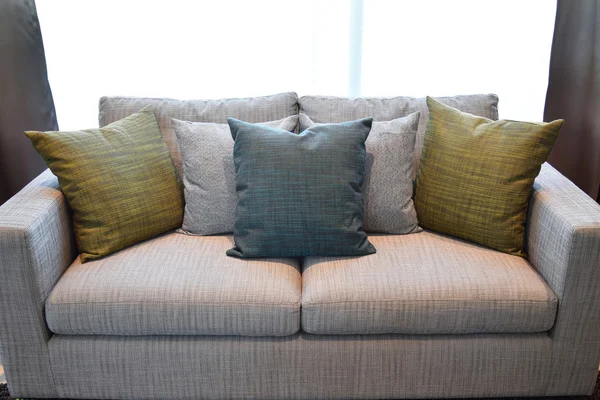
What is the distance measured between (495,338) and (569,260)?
34cm

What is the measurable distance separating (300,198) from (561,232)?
838 millimetres

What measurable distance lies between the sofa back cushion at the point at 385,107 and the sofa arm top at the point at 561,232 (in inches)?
17.3

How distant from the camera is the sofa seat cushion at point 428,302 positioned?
1.97 m

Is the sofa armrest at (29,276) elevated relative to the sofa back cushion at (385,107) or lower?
lower

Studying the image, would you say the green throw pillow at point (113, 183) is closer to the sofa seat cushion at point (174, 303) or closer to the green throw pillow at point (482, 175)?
the sofa seat cushion at point (174, 303)

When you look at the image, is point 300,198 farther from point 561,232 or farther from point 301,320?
point 561,232

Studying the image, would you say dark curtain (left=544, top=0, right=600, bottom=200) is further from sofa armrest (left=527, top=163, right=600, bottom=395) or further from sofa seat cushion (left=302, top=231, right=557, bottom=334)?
sofa seat cushion (left=302, top=231, right=557, bottom=334)

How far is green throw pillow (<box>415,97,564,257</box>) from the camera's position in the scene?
215cm

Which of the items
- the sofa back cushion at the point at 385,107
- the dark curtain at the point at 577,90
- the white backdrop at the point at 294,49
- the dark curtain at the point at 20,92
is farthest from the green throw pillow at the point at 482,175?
the dark curtain at the point at 20,92

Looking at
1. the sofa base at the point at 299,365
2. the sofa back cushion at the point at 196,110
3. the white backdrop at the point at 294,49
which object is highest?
the white backdrop at the point at 294,49

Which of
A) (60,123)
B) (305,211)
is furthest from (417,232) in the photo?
(60,123)

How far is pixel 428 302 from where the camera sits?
1971 mm

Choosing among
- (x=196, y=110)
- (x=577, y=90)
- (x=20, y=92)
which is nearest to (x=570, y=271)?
(x=577, y=90)

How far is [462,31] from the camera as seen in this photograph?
3.03 metres
